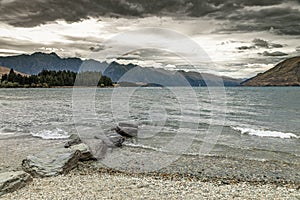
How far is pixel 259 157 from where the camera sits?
1700 cm

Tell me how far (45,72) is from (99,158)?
18702 cm

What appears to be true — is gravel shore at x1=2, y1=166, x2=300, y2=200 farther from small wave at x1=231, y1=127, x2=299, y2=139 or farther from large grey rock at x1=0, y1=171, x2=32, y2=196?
small wave at x1=231, y1=127, x2=299, y2=139

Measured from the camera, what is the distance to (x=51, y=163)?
→ 1280 cm

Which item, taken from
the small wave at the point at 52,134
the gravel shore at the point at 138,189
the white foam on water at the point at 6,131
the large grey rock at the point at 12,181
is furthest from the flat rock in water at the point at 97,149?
the white foam on water at the point at 6,131

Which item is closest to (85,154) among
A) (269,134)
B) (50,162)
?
(50,162)

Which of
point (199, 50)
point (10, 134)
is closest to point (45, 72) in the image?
point (10, 134)

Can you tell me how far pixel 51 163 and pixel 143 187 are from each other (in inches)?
192

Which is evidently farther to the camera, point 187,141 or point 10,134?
point 10,134

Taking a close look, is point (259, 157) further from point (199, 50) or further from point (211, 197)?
point (211, 197)

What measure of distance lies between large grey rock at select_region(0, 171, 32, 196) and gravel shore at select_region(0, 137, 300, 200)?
228 mm

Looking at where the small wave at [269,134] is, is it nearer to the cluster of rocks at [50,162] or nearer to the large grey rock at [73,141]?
the cluster of rocks at [50,162]

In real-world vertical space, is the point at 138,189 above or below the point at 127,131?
above

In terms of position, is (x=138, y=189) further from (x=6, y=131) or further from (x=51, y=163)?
(x=6, y=131)

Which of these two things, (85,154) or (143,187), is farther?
(85,154)
